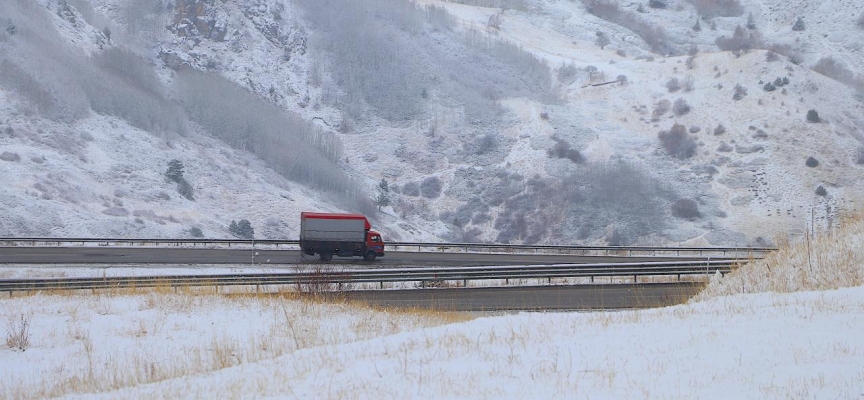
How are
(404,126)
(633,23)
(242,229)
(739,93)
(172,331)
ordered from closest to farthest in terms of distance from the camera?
(172,331)
(242,229)
(739,93)
(404,126)
(633,23)

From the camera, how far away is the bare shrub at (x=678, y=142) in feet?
265

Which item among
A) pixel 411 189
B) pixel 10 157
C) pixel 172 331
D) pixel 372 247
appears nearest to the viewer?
pixel 172 331

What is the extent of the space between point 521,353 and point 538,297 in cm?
1469

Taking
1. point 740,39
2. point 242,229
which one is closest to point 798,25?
point 740,39

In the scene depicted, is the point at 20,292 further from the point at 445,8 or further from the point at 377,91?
the point at 445,8

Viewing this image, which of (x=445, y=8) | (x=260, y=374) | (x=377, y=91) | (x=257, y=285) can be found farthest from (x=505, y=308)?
(x=445, y=8)

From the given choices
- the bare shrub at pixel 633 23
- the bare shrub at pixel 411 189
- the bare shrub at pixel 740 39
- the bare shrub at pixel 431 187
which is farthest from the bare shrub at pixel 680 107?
the bare shrub at pixel 633 23

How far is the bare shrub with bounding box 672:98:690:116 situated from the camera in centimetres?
8844

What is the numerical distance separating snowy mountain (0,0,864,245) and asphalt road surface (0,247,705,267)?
13620 mm

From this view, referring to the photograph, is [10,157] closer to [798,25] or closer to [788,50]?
[788,50]

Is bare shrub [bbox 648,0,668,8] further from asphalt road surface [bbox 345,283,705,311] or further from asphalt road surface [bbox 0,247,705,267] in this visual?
asphalt road surface [bbox 345,283,705,311]

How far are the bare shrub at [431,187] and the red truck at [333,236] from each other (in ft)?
137

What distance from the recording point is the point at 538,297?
77.9ft

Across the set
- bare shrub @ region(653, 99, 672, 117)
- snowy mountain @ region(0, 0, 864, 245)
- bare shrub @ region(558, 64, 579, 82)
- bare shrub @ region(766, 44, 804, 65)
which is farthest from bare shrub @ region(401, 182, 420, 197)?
bare shrub @ region(766, 44, 804, 65)
